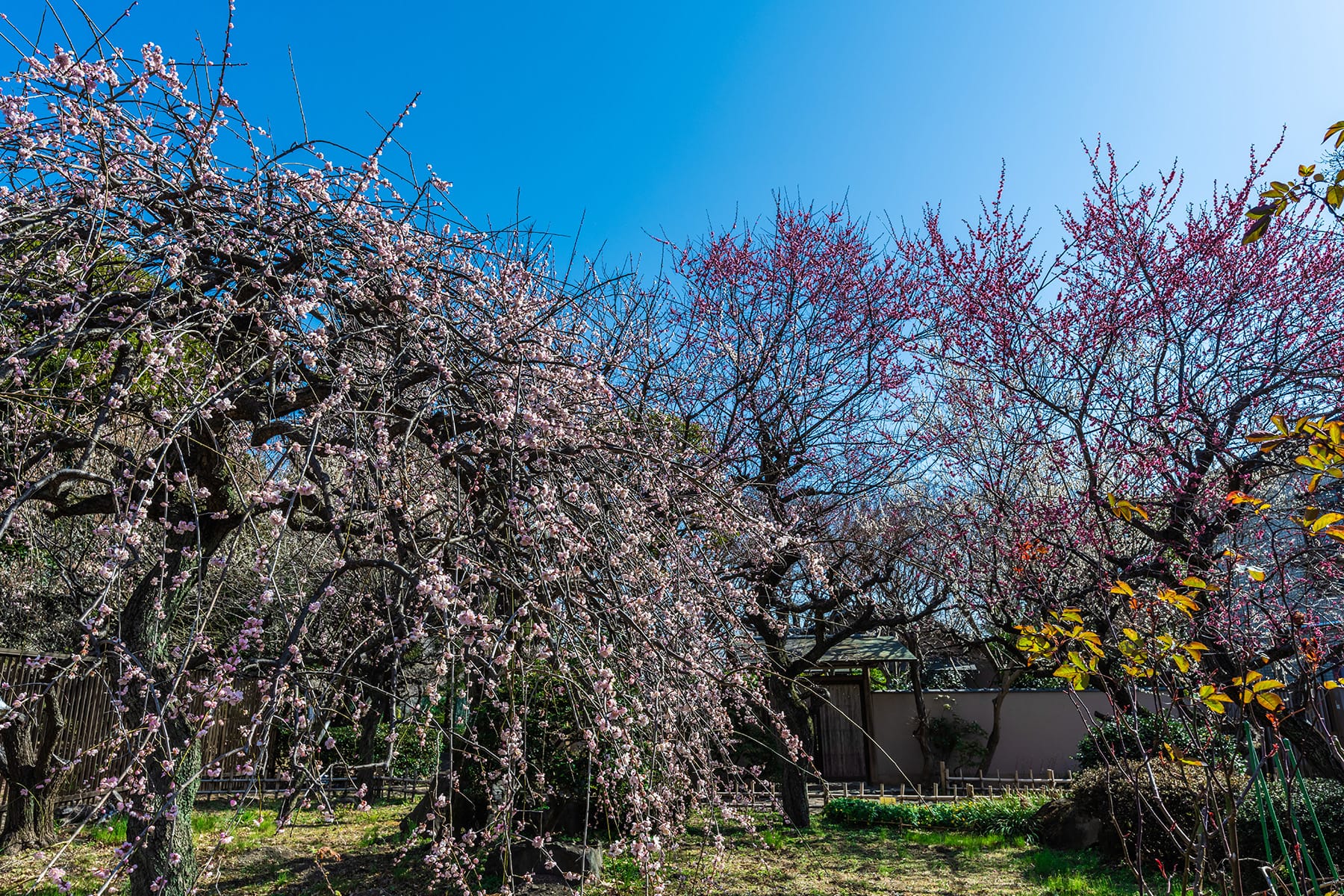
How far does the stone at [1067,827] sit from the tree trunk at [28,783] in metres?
8.46

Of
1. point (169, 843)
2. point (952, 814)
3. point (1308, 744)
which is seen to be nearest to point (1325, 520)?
point (1308, 744)

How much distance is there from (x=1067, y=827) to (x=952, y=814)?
1.35 meters

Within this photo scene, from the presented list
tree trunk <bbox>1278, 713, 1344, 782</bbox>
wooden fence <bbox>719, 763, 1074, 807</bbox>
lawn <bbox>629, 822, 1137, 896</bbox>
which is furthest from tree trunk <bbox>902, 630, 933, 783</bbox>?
tree trunk <bbox>1278, 713, 1344, 782</bbox>

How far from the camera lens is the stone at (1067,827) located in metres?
7.08

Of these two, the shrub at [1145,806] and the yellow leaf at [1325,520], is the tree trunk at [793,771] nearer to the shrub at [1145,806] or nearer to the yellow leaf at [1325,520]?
the shrub at [1145,806]

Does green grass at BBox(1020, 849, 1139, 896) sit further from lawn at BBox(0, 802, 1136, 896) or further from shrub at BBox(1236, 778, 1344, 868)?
shrub at BBox(1236, 778, 1344, 868)

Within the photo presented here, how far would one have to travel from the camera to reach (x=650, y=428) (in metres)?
3.95

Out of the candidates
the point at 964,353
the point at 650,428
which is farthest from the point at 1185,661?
the point at 964,353

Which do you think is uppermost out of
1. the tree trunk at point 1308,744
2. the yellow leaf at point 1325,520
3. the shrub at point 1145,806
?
the yellow leaf at point 1325,520

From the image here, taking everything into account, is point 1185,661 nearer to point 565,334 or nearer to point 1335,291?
point 565,334

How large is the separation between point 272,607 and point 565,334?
269 inches

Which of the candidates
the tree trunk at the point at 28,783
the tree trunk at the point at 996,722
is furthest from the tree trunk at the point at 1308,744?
the tree trunk at the point at 28,783

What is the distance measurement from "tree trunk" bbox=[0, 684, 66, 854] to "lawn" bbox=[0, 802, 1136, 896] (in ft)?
1.33

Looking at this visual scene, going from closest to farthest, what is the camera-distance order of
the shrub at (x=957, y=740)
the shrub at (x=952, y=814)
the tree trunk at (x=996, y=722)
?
the shrub at (x=952, y=814) → the tree trunk at (x=996, y=722) → the shrub at (x=957, y=740)
